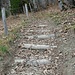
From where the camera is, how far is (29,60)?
711 cm

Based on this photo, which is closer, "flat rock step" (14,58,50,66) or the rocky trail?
the rocky trail

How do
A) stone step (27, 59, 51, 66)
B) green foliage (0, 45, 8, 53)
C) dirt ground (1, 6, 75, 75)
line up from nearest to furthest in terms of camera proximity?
dirt ground (1, 6, 75, 75)
stone step (27, 59, 51, 66)
green foliage (0, 45, 8, 53)

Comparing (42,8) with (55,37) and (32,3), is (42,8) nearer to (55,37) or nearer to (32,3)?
(32,3)

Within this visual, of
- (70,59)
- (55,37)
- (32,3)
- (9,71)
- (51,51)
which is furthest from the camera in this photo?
(32,3)

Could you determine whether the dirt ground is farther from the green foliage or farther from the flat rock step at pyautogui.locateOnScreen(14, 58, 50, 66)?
the green foliage

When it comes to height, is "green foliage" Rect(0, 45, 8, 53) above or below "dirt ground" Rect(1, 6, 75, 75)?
above

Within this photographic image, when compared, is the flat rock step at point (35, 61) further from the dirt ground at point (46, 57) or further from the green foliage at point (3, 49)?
the green foliage at point (3, 49)

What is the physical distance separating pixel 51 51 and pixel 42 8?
17.2 meters

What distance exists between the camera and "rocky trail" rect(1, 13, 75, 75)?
21.1 ft

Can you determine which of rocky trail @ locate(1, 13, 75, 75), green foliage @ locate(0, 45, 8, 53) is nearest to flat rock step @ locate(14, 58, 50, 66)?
rocky trail @ locate(1, 13, 75, 75)

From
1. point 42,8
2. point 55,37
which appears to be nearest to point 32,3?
point 42,8

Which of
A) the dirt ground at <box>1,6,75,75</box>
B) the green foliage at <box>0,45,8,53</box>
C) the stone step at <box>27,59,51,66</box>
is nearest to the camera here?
the dirt ground at <box>1,6,75,75</box>

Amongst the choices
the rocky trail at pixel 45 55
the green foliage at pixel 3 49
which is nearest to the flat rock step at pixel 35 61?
the rocky trail at pixel 45 55

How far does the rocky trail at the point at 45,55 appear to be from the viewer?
21.1 ft
